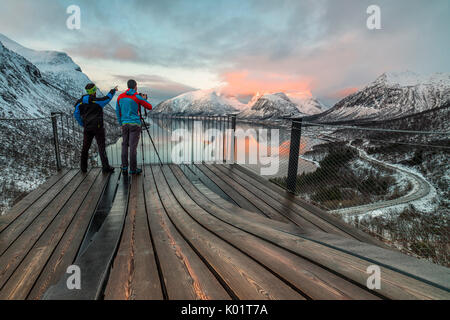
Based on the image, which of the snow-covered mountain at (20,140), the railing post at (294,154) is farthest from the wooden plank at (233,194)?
the snow-covered mountain at (20,140)

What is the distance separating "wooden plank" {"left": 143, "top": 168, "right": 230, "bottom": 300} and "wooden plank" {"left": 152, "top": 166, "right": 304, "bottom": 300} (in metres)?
0.06

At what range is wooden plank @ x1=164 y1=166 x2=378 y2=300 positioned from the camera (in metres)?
1.06

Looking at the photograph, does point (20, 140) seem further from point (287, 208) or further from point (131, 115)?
point (287, 208)

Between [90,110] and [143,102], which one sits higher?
[143,102]

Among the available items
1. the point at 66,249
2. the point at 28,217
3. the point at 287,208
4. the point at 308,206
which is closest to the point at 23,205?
the point at 28,217

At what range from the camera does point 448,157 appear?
19.7 meters

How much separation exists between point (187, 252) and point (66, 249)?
150 cm

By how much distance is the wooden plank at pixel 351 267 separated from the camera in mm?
1012

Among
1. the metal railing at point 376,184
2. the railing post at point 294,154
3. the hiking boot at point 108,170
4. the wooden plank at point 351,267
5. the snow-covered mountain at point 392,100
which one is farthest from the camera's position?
the snow-covered mountain at point 392,100

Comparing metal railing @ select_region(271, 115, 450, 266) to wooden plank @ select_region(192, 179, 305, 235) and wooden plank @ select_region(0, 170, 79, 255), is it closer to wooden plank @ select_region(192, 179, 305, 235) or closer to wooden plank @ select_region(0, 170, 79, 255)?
wooden plank @ select_region(192, 179, 305, 235)

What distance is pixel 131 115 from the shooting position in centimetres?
471

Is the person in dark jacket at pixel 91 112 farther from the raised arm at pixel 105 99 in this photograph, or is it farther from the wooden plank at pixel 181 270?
the wooden plank at pixel 181 270

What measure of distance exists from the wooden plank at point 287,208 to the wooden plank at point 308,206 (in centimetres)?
10

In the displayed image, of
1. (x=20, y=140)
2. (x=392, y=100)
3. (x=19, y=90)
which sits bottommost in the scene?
(x=20, y=140)
